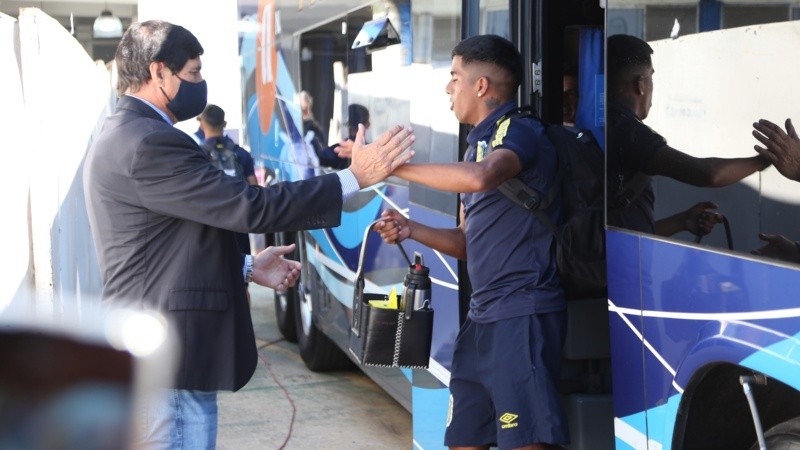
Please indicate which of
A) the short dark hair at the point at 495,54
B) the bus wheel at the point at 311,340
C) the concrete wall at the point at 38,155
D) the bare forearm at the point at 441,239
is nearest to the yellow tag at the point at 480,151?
the short dark hair at the point at 495,54

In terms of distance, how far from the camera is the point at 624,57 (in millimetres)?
3537

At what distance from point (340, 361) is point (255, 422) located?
1.42m

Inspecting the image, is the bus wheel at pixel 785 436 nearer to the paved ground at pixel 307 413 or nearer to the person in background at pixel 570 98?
the person in background at pixel 570 98

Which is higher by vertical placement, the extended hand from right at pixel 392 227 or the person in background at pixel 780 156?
the person in background at pixel 780 156

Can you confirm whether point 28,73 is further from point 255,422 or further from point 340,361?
point 340,361

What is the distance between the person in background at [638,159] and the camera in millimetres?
3180

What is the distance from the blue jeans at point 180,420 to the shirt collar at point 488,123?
4.36ft

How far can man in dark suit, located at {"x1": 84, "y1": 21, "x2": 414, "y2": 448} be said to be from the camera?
11.1ft

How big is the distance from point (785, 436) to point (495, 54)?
1681mm

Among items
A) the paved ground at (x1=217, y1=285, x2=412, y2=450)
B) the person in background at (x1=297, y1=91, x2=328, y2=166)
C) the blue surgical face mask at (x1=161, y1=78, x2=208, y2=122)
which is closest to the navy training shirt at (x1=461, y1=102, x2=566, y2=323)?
the blue surgical face mask at (x1=161, y1=78, x2=208, y2=122)

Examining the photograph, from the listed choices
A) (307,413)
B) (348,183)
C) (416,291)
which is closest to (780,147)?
(348,183)

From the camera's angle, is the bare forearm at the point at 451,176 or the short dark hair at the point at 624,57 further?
the bare forearm at the point at 451,176

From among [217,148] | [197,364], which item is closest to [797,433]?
[197,364]

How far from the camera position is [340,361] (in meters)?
8.46
